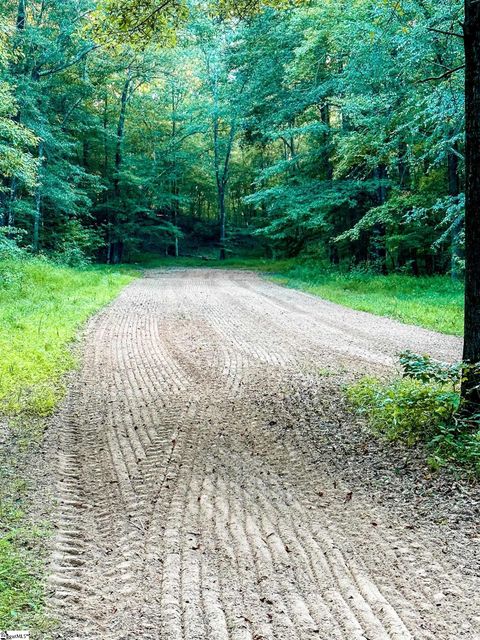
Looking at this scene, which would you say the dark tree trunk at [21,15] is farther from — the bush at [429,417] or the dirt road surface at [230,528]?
the bush at [429,417]

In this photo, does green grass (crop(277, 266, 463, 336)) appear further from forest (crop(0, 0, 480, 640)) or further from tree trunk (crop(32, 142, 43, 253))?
tree trunk (crop(32, 142, 43, 253))

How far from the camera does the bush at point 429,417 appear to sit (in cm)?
418

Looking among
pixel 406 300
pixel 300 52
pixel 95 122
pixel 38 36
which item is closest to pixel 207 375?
pixel 406 300

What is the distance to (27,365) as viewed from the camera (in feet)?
22.0

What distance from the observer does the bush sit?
164 inches

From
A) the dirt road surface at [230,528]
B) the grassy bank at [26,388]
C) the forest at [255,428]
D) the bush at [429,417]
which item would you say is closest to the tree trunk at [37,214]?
the forest at [255,428]

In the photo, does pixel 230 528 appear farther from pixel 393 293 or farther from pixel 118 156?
pixel 118 156

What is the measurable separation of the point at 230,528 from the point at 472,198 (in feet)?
11.7

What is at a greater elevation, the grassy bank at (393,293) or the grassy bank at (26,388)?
the grassy bank at (393,293)

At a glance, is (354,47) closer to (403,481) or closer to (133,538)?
(403,481)

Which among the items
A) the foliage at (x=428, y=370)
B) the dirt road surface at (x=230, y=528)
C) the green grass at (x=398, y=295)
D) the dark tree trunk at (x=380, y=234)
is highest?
the dark tree trunk at (x=380, y=234)

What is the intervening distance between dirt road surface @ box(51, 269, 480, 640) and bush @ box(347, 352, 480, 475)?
548mm

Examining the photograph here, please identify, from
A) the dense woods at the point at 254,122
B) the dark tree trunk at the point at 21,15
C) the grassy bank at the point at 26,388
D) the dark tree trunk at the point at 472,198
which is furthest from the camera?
the dark tree trunk at the point at 21,15

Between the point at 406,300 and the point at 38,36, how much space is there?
16.5m
